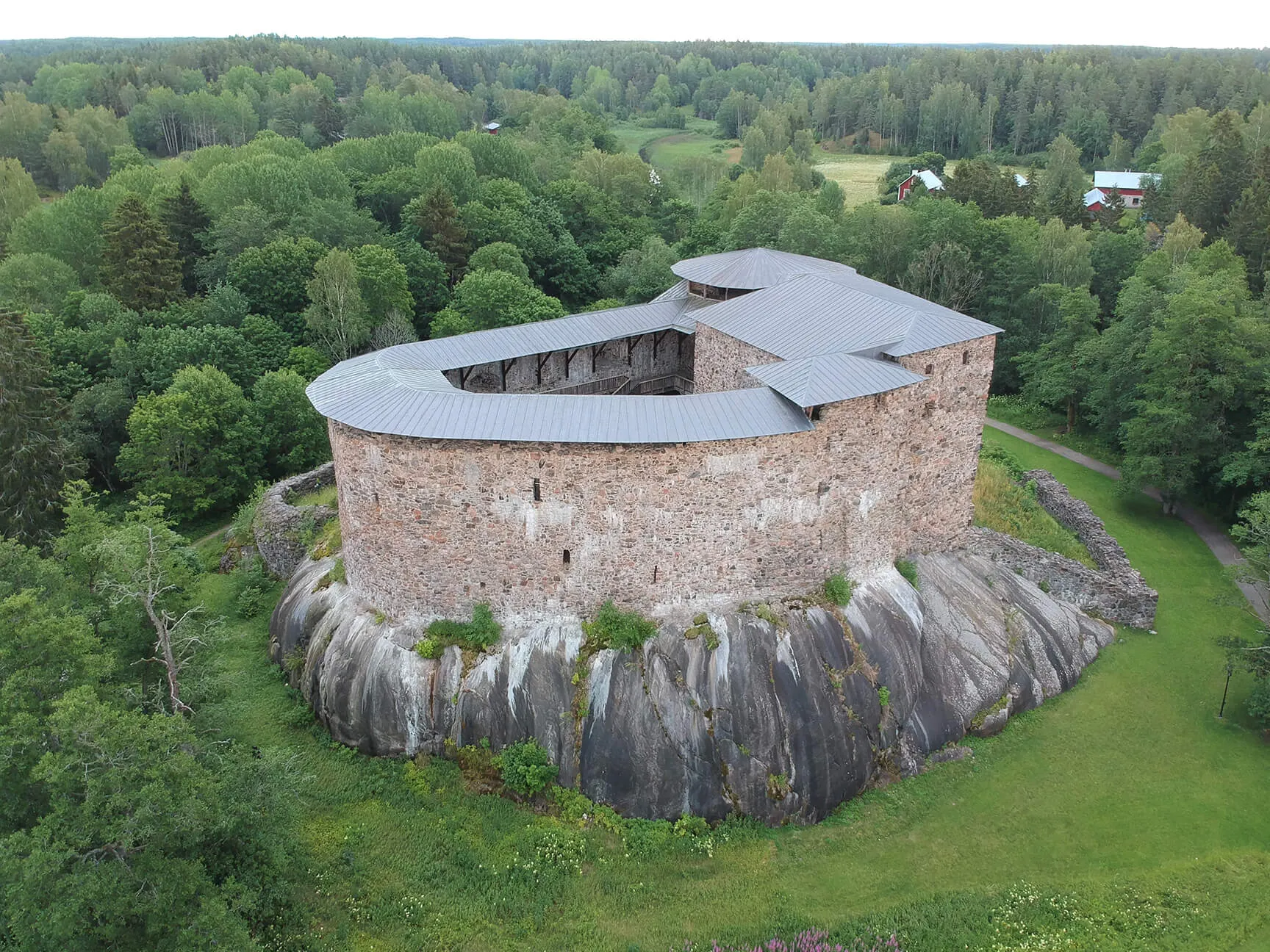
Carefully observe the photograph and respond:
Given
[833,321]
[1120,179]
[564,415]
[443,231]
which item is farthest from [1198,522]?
[1120,179]

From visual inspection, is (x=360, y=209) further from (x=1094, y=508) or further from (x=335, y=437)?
(x=1094, y=508)

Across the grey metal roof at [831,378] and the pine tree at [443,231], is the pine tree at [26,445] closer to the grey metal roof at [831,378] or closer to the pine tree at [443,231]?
the pine tree at [443,231]

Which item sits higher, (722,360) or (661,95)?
(661,95)

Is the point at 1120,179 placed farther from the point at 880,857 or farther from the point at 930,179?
the point at 880,857

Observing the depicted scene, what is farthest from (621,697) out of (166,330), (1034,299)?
(1034,299)

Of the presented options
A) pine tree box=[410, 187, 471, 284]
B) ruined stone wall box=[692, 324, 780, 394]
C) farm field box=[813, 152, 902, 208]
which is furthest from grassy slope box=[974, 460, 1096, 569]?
farm field box=[813, 152, 902, 208]

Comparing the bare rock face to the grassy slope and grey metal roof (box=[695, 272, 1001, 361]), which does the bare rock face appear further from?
the grassy slope

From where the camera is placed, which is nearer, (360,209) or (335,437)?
(335,437)

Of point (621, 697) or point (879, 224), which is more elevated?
point (879, 224)
